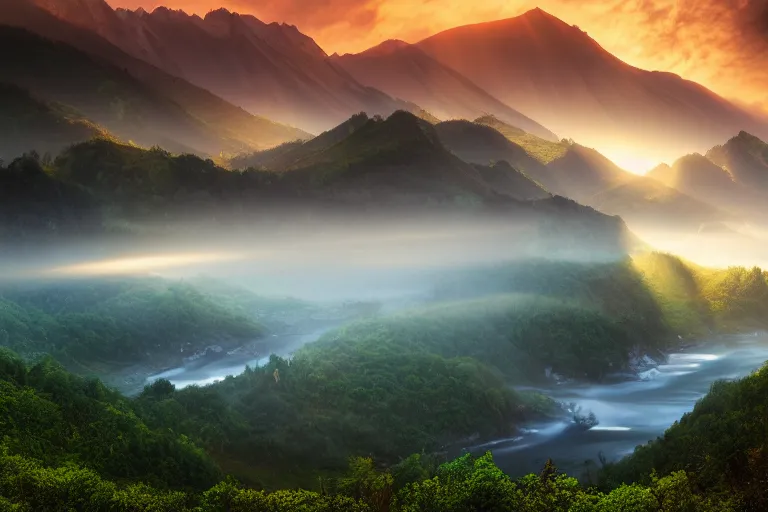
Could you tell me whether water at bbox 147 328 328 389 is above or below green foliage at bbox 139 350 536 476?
above

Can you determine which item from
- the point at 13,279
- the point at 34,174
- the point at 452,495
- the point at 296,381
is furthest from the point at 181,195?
the point at 452,495

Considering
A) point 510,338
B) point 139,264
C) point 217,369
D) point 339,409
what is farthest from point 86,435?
point 139,264

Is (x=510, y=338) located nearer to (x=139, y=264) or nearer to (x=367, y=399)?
(x=367, y=399)

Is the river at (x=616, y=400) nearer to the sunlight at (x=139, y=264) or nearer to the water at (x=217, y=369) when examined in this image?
the water at (x=217, y=369)

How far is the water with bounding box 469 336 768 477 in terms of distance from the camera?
73.6m

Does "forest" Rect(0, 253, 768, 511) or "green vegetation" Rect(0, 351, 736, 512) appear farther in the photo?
"forest" Rect(0, 253, 768, 511)

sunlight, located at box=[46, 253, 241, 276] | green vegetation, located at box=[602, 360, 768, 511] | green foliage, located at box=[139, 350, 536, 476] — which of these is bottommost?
green vegetation, located at box=[602, 360, 768, 511]

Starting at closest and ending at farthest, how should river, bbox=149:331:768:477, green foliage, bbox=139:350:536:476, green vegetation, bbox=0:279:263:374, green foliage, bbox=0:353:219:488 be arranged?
green foliage, bbox=0:353:219:488 < green foliage, bbox=139:350:536:476 < river, bbox=149:331:768:477 < green vegetation, bbox=0:279:263:374

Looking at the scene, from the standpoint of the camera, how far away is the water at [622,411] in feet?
241

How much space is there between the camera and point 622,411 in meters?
92.2

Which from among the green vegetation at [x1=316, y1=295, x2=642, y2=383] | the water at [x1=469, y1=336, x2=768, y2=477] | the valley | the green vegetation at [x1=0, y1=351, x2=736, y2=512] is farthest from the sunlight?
the green vegetation at [x1=0, y1=351, x2=736, y2=512]

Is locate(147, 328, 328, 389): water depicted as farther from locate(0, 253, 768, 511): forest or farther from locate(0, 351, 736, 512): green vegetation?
locate(0, 351, 736, 512): green vegetation

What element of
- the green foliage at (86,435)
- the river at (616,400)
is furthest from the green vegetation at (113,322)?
the green foliage at (86,435)

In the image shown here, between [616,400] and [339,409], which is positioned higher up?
[339,409]
